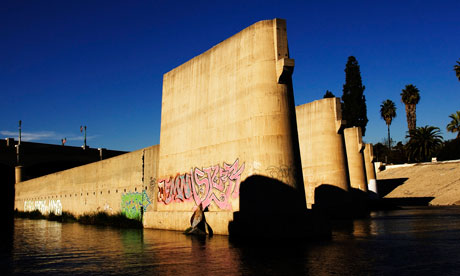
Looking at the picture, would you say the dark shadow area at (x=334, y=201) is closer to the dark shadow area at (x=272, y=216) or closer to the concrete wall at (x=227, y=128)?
the concrete wall at (x=227, y=128)

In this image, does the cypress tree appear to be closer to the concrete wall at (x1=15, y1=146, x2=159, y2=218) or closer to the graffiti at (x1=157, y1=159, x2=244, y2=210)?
the concrete wall at (x1=15, y1=146, x2=159, y2=218)

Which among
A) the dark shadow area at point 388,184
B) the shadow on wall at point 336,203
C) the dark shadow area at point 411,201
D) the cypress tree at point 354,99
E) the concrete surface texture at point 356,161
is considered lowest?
the dark shadow area at point 411,201

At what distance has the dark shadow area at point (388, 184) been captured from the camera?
6019 centimetres

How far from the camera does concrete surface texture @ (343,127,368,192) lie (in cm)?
3866

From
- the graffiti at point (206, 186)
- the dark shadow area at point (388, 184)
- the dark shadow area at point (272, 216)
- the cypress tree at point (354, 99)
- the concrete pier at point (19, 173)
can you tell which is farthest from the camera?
the cypress tree at point (354, 99)

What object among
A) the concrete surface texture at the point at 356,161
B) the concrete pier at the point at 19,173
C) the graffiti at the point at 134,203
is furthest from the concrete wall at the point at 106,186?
the concrete surface texture at the point at 356,161

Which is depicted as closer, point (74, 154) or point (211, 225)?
point (211, 225)

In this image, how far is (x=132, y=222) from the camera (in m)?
25.4

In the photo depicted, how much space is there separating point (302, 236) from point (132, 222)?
1372 cm

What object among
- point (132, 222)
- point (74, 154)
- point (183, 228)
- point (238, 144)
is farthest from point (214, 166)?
point (74, 154)

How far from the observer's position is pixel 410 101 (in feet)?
290

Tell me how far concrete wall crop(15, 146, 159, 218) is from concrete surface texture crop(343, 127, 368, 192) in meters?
22.0

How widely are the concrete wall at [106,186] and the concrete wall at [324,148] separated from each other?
13.4 metres

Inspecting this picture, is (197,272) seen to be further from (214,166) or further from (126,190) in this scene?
(126,190)
